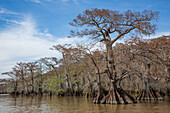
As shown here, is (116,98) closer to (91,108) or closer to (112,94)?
(112,94)

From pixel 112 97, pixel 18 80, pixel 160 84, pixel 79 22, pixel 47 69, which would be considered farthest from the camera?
pixel 18 80

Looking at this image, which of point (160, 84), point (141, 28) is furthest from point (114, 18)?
point (160, 84)

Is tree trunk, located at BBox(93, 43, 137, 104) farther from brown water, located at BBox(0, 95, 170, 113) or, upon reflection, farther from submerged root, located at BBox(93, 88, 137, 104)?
brown water, located at BBox(0, 95, 170, 113)

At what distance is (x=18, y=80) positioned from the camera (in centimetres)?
4606

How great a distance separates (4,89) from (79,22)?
192 ft

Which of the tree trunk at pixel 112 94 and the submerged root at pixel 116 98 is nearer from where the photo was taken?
the submerged root at pixel 116 98

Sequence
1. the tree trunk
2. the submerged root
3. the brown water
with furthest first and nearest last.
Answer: the tree trunk, the submerged root, the brown water

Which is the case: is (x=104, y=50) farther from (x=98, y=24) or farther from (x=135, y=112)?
(x=135, y=112)

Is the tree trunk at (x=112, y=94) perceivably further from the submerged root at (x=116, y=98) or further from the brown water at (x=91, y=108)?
the brown water at (x=91, y=108)

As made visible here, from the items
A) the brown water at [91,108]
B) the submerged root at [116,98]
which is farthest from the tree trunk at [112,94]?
the brown water at [91,108]

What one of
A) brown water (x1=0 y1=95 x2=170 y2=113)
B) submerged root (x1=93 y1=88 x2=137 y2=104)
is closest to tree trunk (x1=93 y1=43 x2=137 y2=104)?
submerged root (x1=93 y1=88 x2=137 y2=104)

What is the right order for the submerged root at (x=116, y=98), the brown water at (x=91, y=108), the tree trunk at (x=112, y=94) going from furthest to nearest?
the tree trunk at (x=112, y=94) → the submerged root at (x=116, y=98) → the brown water at (x=91, y=108)

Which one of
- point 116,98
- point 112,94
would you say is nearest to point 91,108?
point 116,98

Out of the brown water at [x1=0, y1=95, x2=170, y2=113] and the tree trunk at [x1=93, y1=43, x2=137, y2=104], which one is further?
the tree trunk at [x1=93, y1=43, x2=137, y2=104]
